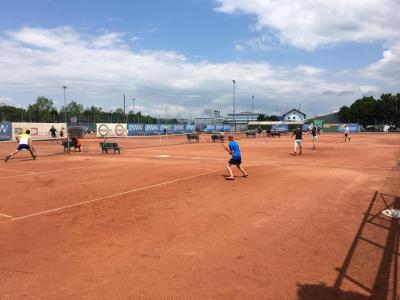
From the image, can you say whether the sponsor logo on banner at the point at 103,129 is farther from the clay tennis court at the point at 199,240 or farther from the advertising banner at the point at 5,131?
the clay tennis court at the point at 199,240

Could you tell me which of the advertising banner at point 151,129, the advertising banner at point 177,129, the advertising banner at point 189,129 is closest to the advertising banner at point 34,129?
the advertising banner at point 151,129

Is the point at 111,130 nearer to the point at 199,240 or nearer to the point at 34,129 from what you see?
the point at 34,129

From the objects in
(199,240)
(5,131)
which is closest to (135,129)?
(5,131)

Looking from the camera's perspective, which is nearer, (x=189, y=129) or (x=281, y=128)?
(x=189, y=129)

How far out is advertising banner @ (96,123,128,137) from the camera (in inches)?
2094

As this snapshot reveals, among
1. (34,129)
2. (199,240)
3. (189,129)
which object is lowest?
(199,240)

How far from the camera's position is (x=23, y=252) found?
18.9 feet

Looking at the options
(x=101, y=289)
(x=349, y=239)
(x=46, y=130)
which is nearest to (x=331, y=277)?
(x=349, y=239)

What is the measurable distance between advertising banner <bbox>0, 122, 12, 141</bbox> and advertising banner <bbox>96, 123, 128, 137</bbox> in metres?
12.7

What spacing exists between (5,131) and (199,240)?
4161 cm

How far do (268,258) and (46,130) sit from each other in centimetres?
4581

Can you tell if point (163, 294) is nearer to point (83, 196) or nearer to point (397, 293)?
point (397, 293)

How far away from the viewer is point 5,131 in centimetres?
4184

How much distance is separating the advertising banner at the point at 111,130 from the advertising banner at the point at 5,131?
12.7 m
